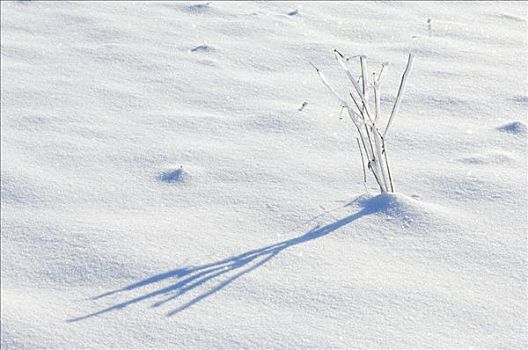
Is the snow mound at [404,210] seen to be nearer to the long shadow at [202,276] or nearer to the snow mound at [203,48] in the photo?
the long shadow at [202,276]

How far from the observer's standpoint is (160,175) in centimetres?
294

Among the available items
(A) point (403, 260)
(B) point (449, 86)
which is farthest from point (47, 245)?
(B) point (449, 86)

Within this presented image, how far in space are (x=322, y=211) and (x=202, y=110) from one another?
0.99 meters

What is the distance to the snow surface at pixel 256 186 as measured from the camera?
2146mm

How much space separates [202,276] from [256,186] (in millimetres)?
540

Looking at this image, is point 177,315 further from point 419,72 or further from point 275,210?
point 419,72

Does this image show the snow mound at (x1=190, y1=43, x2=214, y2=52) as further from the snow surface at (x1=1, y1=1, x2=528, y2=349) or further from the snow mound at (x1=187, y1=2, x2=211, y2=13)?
the snow mound at (x1=187, y1=2, x2=211, y2=13)

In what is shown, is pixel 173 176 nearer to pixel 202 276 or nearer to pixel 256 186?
pixel 256 186

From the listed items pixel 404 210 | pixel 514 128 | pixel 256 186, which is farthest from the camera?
pixel 514 128

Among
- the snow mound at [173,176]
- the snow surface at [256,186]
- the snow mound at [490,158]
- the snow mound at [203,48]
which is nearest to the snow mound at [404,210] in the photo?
the snow surface at [256,186]

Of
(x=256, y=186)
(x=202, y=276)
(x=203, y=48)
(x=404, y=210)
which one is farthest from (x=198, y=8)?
(x=202, y=276)

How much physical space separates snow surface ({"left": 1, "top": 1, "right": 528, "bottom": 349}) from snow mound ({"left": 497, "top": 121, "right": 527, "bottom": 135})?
1 centimetres

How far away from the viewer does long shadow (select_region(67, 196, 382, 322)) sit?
7.34 feet

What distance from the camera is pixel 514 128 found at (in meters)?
3.09
